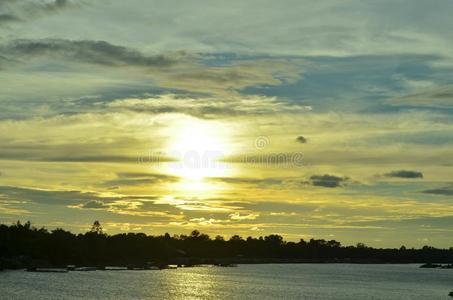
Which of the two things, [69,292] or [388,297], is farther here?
[388,297]

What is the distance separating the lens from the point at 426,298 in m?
194

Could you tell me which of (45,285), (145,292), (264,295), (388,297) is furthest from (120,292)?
(388,297)

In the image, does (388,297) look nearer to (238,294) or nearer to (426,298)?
(426,298)

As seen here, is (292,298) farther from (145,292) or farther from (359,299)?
(145,292)

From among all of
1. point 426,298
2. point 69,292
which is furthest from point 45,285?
point 426,298

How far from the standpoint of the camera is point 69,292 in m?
175

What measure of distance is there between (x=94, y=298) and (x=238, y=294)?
4820 cm

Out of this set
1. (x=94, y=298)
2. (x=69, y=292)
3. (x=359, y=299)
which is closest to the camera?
(x=94, y=298)

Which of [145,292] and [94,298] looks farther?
[145,292]

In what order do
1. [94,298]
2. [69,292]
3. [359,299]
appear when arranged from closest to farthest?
[94,298]
[69,292]
[359,299]

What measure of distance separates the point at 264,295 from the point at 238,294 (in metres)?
7.35

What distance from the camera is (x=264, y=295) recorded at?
194 metres

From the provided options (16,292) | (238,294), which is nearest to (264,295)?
(238,294)

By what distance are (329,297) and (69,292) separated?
216 ft
